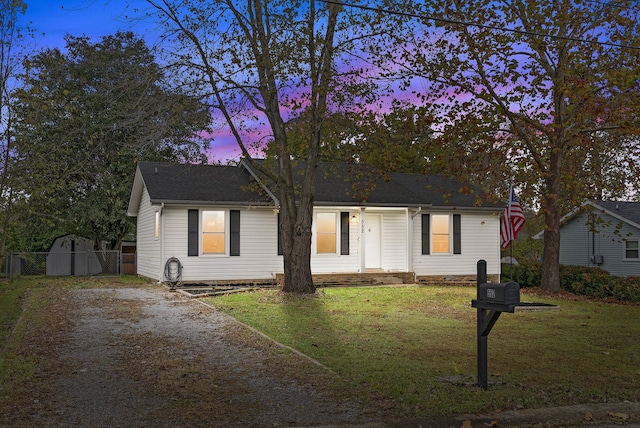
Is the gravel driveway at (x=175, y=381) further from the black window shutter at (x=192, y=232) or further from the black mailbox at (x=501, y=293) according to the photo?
the black window shutter at (x=192, y=232)

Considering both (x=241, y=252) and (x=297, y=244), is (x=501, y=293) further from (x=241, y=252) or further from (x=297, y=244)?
(x=241, y=252)

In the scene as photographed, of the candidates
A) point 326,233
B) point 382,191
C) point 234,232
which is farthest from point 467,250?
point 234,232

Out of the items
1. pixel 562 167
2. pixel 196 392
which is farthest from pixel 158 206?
pixel 196 392

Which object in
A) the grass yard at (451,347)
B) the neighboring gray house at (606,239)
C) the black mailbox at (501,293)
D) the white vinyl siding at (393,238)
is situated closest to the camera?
the black mailbox at (501,293)

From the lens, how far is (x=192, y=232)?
67.1ft

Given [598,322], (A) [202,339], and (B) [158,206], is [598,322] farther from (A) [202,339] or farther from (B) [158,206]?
(B) [158,206]

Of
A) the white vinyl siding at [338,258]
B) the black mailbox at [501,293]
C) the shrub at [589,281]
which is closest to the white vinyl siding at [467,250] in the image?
the shrub at [589,281]

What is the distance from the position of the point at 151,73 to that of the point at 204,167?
8.12m

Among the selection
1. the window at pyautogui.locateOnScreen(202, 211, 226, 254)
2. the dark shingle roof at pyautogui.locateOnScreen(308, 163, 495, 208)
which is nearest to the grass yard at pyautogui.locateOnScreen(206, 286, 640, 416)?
the window at pyautogui.locateOnScreen(202, 211, 226, 254)

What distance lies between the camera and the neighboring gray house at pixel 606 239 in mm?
30719

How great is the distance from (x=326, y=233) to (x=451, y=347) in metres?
13.0

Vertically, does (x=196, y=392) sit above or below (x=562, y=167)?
below

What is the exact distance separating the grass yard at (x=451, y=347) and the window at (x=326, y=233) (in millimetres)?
5401

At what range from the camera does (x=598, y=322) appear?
42.0 feet
